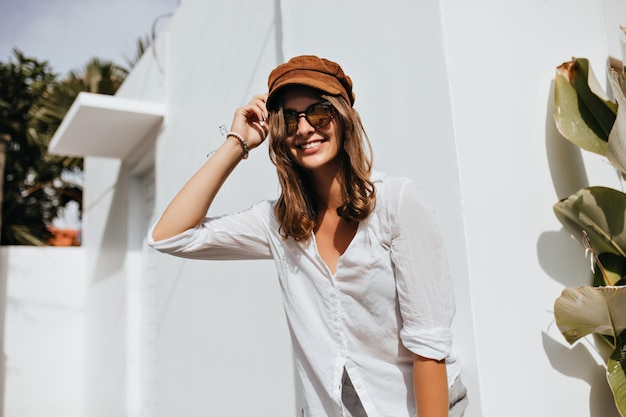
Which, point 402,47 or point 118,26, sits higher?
point 118,26

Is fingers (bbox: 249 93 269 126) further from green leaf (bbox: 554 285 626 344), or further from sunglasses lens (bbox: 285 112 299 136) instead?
green leaf (bbox: 554 285 626 344)

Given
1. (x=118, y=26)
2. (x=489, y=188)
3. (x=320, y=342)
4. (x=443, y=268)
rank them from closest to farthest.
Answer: (x=443, y=268), (x=320, y=342), (x=489, y=188), (x=118, y=26)

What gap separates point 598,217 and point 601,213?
0.02m

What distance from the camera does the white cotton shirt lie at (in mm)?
1564

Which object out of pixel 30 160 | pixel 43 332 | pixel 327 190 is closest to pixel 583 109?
pixel 327 190

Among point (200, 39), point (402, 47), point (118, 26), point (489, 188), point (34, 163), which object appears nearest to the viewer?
point (489, 188)

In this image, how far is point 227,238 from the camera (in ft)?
6.31

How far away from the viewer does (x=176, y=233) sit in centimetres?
186

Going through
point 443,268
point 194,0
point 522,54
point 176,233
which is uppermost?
point 194,0

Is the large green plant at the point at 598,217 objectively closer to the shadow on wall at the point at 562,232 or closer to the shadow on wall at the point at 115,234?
the shadow on wall at the point at 562,232

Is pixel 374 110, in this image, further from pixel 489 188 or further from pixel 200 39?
pixel 200 39

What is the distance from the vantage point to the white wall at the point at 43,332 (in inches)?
322

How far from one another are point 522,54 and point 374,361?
5.13ft

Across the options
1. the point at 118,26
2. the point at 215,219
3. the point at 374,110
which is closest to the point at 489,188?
the point at 374,110
